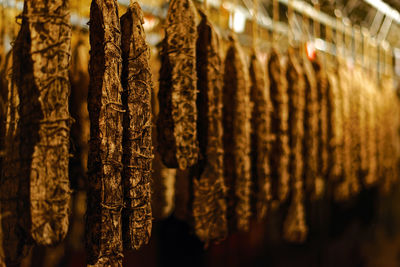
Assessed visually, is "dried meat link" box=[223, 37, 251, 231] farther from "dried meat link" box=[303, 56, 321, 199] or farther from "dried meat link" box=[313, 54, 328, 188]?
"dried meat link" box=[313, 54, 328, 188]

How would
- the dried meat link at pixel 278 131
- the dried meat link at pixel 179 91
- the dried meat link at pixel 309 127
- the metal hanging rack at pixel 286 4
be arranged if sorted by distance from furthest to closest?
the metal hanging rack at pixel 286 4, the dried meat link at pixel 309 127, the dried meat link at pixel 278 131, the dried meat link at pixel 179 91

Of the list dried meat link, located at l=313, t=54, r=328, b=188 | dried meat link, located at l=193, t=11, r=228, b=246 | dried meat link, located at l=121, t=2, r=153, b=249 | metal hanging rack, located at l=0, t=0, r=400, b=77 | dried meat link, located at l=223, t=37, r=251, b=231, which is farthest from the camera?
metal hanging rack, located at l=0, t=0, r=400, b=77

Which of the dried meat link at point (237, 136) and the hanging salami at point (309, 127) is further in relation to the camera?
the hanging salami at point (309, 127)

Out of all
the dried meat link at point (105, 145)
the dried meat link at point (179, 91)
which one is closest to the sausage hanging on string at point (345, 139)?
the dried meat link at point (179, 91)

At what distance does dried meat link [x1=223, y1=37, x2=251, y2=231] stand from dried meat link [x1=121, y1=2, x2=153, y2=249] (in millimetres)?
467

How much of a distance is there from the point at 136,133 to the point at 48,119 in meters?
0.24

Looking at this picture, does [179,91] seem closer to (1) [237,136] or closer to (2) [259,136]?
(1) [237,136]

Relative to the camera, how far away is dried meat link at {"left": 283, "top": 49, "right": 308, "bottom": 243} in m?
1.89

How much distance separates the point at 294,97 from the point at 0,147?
1.37 m

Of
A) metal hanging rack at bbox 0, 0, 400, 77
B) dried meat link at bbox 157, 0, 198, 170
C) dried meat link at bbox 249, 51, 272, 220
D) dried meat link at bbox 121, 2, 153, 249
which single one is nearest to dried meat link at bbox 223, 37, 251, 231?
dried meat link at bbox 249, 51, 272, 220

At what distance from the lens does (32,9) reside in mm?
945

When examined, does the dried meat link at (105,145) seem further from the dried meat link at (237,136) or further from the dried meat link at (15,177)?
the dried meat link at (237,136)

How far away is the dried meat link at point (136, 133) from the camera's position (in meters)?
1.04

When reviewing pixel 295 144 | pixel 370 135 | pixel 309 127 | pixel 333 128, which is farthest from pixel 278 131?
pixel 370 135
